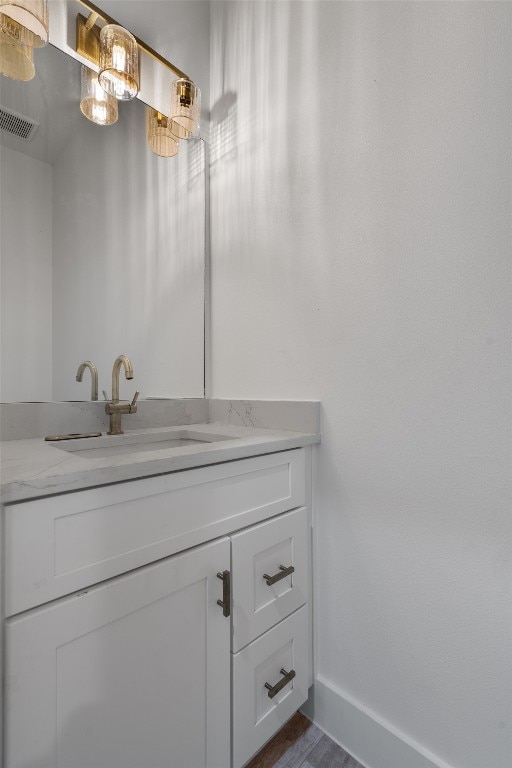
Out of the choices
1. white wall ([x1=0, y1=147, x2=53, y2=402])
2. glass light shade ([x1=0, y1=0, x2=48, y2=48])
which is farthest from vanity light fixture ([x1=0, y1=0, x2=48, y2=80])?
white wall ([x1=0, y1=147, x2=53, y2=402])

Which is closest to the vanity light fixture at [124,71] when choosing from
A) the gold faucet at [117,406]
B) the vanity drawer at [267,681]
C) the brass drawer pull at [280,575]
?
the gold faucet at [117,406]

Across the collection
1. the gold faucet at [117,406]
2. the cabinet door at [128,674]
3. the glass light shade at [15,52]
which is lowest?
the cabinet door at [128,674]

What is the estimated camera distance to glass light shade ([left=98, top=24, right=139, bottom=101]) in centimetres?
118

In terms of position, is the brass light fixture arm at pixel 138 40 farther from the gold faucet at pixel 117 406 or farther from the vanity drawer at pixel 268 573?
the vanity drawer at pixel 268 573

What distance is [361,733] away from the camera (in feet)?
3.37

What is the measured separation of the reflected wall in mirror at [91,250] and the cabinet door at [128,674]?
653mm

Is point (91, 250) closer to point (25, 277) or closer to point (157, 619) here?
point (25, 277)

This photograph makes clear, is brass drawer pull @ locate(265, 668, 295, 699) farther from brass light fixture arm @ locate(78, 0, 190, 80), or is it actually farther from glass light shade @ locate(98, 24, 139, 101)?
brass light fixture arm @ locate(78, 0, 190, 80)

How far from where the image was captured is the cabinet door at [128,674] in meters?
0.58

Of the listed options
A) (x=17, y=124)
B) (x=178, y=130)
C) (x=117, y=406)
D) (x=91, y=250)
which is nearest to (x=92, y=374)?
(x=117, y=406)

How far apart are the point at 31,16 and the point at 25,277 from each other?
2.24 feet

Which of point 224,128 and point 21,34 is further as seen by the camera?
point 224,128

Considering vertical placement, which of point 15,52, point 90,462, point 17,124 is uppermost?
point 15,52

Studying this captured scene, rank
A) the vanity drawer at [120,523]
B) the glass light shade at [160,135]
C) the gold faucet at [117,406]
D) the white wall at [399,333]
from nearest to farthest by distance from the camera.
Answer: the vanity drawer at [120,523] < the white wall at [399,333] < the gold faucet at [117,406] < the glass light shade at [160,135]
